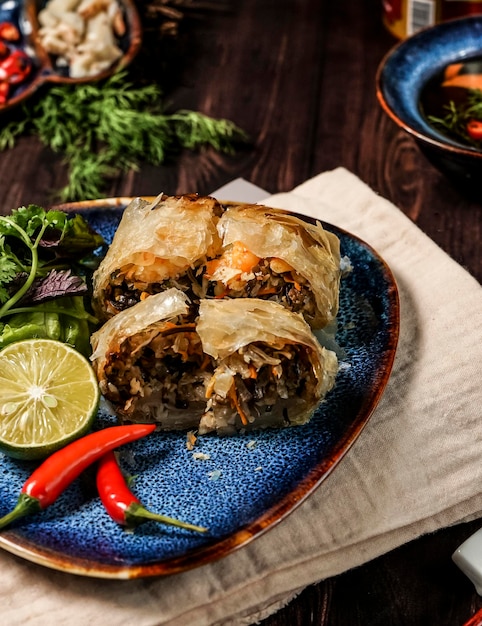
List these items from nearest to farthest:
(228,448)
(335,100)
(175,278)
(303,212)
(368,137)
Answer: (228,448) → (175,278) → (303,212) → (368,137) → (335,100)

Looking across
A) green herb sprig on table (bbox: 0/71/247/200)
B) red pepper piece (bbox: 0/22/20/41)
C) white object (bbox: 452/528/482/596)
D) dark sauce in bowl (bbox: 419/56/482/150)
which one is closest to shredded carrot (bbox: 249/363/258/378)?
white object (bbox: 452/528/482/596)

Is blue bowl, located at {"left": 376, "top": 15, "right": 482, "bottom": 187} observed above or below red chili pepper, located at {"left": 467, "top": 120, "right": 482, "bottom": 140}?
above

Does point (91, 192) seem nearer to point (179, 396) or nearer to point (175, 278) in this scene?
point (175, 278)

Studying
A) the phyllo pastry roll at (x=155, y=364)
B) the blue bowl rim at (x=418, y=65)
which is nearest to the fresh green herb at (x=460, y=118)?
the blue bowl rim at (x=418, y=65)

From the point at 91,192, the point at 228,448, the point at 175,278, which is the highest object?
the point at 175,278

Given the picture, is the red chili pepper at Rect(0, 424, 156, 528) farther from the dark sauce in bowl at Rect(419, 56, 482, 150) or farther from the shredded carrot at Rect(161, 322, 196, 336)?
the dark sauce in bowl at Rect(419, 56, 482, 150)

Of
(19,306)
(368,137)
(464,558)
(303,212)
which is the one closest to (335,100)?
(368,137)
